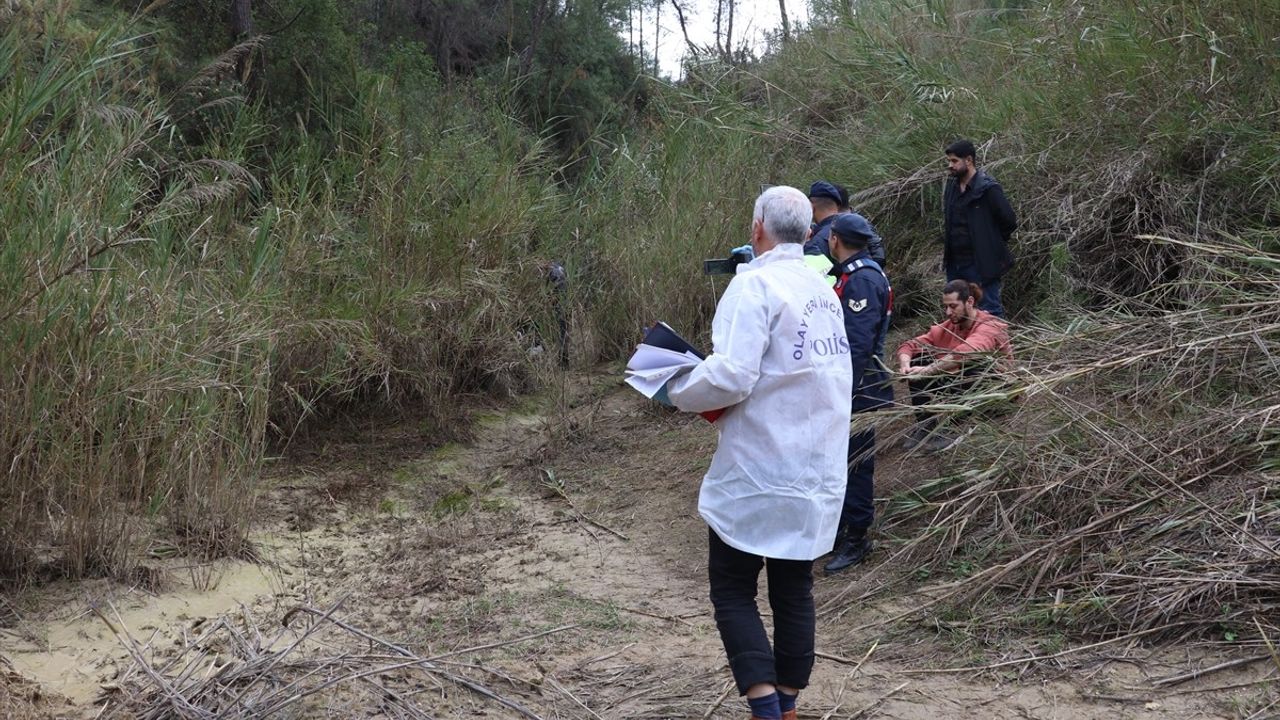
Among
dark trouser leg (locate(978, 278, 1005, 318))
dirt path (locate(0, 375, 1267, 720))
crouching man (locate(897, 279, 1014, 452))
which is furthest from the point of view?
dark trouser leg (locate(978, 278, 1005, 318))

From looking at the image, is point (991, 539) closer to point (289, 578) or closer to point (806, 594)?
point (806, 594)

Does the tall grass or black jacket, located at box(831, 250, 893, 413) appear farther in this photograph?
black jacket, located at box(831, 250, 893, 413)

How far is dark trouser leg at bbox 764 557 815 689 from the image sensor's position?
3.46 m

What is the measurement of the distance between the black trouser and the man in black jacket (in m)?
3.80

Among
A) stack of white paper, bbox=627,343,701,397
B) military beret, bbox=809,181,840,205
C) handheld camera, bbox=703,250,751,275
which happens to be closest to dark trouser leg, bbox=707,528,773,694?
stack of white paper, bbox=627,343,701,397

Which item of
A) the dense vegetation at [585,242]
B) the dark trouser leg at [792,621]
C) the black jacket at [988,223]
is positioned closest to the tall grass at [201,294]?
the dense vegetation at [585,242]

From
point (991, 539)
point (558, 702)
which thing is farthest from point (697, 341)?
point (558, 702)

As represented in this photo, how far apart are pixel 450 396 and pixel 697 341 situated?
2.01 m

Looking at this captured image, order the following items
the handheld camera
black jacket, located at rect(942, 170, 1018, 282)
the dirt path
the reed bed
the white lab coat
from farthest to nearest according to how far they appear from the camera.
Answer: black jacket, located at rect(942, 170, 1018, 282)
the reed bed
the dirt path
the handheld camera
the white lab coat

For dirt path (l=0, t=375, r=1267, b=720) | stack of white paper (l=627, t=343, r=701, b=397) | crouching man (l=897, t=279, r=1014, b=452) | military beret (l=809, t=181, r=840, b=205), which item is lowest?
dirt path (l=0, t=375, r=1267, b=720)

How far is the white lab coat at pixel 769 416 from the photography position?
3293 millimetres

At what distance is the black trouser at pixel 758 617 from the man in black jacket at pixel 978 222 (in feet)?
12.5

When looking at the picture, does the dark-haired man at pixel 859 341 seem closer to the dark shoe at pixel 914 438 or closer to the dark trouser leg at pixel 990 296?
the dark shoe at pixel 914 438

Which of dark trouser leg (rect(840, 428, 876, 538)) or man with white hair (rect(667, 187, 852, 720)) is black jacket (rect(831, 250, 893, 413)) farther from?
man with white hair (rect(667, 187, 852, 720))
